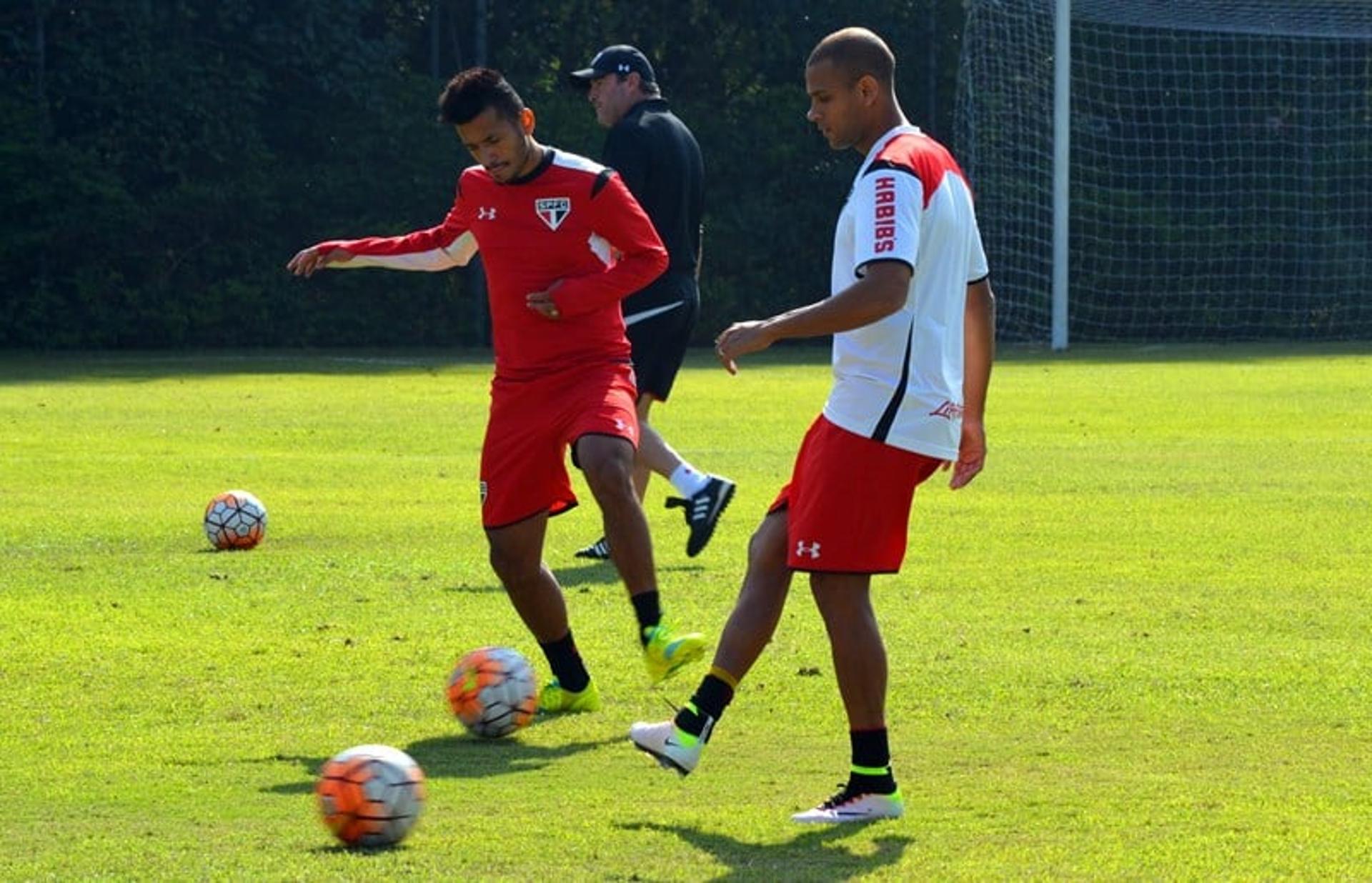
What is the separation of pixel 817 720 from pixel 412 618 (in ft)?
8.64

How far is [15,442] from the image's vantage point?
1747 cm

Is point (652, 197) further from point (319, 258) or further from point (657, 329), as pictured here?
point (319, 258)

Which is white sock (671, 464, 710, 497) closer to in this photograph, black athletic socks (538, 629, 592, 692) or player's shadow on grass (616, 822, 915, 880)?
black athletic socks (538, 629, 592, 692)

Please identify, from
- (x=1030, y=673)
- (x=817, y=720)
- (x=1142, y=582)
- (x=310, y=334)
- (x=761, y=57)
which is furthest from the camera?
(x=761, y=57)

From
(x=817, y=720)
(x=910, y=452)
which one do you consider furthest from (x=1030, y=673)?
(x=910, y=452)

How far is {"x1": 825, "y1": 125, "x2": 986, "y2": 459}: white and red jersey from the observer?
5930 mm

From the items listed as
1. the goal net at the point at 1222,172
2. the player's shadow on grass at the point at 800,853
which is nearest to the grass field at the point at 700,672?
the player's shadow on grass at the point at 800,853

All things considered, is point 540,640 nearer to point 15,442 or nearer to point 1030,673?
point 1030,673

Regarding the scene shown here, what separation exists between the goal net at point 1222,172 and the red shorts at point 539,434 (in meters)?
26.5

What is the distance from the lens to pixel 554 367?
7.71m

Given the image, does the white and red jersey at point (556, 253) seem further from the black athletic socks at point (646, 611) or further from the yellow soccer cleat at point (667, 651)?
the yellow soccer cleat at point (667, 651)

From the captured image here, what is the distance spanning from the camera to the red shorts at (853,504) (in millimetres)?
6016

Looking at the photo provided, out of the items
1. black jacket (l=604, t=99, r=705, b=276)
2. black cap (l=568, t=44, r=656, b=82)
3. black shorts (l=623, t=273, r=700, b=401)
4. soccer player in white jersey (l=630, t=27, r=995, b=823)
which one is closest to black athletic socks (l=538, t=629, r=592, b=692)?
soccer player in white jersey (l=630, t=27, r=995, b=823)

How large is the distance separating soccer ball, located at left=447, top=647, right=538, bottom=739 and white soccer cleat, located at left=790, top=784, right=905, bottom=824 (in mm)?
1413
